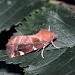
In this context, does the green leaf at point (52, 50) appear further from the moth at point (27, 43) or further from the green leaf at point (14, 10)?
the green leaf at point (14, 10)

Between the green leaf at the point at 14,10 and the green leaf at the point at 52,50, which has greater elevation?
the green leaf at the point at 14,10

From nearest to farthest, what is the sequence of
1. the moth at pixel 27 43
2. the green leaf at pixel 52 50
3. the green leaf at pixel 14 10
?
the green leaf at pixel 52 50
the moth at pixel 27 43
the green leaf at pixel 14 10

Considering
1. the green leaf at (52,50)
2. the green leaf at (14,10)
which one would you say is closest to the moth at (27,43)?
the green leaf at (52,50)

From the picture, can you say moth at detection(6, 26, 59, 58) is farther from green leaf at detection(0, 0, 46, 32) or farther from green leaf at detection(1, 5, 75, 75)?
green leaf at detection(0, 0, 46, 32)

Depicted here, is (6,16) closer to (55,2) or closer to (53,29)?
(55,2)

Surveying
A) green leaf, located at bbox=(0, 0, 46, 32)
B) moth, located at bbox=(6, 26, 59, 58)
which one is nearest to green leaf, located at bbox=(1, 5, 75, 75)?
moth, located at bbox=(6, 26, 59, 58)

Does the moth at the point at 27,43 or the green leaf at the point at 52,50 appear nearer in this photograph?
the green leaf at the point at 52,50

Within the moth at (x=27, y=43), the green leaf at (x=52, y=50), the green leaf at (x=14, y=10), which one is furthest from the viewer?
the green leaf at (x=14, y=10)

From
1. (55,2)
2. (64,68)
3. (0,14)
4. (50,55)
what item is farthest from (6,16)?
(64,68)
